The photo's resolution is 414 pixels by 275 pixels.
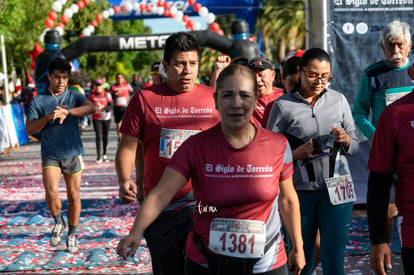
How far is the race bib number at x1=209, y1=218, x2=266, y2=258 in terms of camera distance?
10.6ft

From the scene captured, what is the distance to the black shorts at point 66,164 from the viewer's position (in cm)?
744

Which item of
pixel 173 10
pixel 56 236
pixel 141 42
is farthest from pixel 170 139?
pixel 173 10

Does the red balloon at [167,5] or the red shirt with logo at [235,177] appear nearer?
the red shirt with logo at [235,177]

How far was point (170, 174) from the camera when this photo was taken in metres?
3.24

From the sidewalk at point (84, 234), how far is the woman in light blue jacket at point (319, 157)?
1.62m

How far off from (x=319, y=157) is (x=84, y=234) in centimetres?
Answer: 434

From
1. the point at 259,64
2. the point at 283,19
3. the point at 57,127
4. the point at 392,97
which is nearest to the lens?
the point at 392,97

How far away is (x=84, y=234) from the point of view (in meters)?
8.39

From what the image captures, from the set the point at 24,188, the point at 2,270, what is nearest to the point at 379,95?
the point at 2,270

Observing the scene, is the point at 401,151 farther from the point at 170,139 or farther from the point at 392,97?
the point at 392,97

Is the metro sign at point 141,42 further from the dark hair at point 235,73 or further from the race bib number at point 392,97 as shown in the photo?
the dark hair at point 235,73

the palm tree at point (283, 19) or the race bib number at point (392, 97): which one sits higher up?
the palm tree at point (283, 19)

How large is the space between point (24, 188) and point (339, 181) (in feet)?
29.6

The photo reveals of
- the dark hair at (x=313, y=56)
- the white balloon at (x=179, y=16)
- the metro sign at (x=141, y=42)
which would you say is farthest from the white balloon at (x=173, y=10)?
the dark hair at (x=313, y=56)
